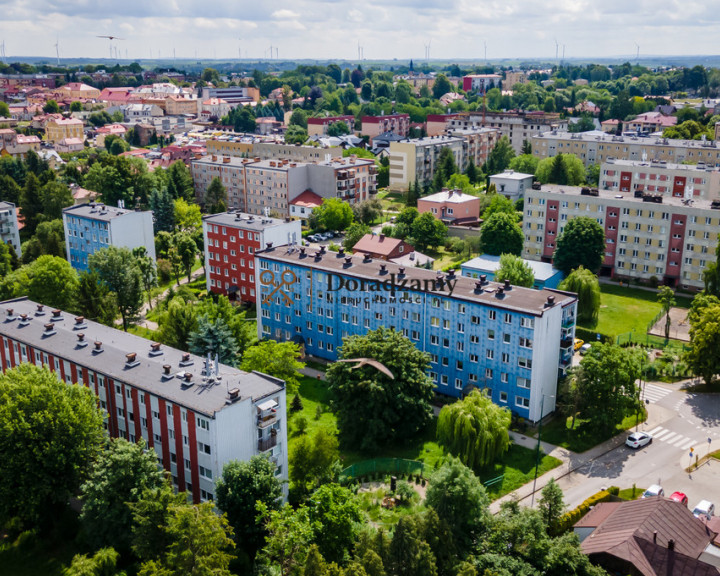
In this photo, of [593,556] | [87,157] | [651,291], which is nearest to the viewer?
[593,556]

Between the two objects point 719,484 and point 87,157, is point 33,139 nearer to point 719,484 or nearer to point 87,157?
point 87,157

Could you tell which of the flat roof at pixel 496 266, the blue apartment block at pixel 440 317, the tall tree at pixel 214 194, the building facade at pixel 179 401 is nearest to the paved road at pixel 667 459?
the blue apartment block at pixel 440 317

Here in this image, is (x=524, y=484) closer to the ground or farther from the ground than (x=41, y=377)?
closer to the ground

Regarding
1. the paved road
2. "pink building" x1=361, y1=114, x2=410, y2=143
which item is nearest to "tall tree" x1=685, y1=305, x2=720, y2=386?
the paved road

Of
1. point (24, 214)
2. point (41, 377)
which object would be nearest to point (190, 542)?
point (41, 377)

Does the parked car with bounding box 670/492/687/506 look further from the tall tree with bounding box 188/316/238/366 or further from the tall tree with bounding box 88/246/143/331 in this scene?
the tall tree with bounding box 88/246/143/331

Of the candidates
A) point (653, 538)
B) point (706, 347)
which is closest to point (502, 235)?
point (706, 347)
